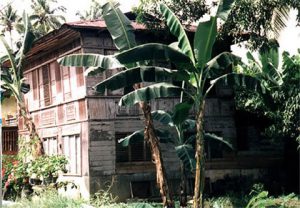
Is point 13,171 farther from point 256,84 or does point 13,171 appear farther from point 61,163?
point 256,84

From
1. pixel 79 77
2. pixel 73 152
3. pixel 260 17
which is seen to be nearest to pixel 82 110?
pixel 79 77

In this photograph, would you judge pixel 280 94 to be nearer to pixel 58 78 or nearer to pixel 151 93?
pixel 151 93

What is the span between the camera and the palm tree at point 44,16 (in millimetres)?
41562

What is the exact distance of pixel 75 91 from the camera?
16.7 m

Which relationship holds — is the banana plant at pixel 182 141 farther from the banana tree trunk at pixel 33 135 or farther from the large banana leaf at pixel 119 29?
the banana tree trunk at pixel 33 135

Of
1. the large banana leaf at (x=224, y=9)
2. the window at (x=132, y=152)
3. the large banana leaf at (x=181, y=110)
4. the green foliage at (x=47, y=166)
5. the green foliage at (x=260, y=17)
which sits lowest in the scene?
the green foliage at (x=47, y=166)

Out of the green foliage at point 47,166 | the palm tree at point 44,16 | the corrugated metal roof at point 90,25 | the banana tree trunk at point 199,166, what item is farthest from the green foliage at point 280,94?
the palm tree at point 44,16

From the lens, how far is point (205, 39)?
32.7ft

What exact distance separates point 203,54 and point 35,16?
112 ft

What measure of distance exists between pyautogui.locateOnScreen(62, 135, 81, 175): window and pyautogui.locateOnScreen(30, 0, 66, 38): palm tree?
84.3 ft

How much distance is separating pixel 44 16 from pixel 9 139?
1824 cm

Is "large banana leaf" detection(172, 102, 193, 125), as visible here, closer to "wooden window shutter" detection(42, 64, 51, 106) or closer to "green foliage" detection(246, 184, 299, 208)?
"green foliage" detection(246, 184, 299, 208)

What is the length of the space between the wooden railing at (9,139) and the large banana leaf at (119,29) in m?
17.4

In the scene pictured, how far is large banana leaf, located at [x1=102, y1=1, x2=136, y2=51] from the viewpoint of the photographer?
11.2 metres
